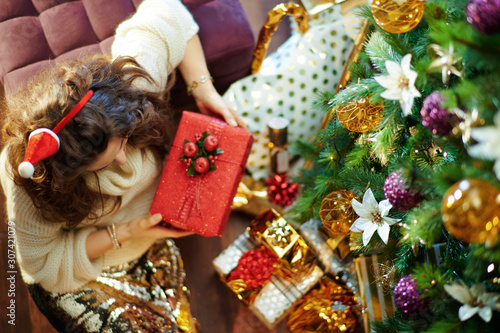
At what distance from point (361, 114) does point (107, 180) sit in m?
0.78

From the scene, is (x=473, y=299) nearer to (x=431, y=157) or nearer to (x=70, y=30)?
(x=431, y=157)

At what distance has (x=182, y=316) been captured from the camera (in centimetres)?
148

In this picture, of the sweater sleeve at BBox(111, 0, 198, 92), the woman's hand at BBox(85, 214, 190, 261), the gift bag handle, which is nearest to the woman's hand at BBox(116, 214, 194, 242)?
the woman's hand at BBox(85, 214, 190, 261)

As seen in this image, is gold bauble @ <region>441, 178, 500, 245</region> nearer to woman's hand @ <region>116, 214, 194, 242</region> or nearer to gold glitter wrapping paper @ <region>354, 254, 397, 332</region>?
gold glitter wrapping paper @ <region>354, 254, 397, 332</region>

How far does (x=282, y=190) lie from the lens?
1.62m

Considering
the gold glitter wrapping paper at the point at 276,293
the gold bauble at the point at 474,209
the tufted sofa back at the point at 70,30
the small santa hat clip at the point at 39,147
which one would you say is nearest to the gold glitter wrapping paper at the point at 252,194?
the gold glitter wrapping paper at the point at 276,293

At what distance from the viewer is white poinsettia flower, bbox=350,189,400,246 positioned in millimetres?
897

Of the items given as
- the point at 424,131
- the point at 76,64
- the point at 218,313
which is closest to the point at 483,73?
the point at 424,131

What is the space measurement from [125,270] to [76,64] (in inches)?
29.5

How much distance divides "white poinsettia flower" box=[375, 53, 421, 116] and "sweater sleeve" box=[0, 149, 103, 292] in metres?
1.03

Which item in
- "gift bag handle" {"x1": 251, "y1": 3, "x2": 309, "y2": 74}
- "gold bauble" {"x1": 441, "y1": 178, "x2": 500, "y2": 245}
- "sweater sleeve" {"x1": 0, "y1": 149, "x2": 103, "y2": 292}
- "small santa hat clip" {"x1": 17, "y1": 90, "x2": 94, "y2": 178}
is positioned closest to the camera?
"gold bauble" {"x1": 441, "y1": 178, "x2": 500, "y2": 245}

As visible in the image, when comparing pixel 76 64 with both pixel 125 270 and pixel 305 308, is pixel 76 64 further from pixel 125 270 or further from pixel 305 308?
pixel 305 308

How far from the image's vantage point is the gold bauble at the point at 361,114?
3.02ft

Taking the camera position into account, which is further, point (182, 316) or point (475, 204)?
point (182, 316)
